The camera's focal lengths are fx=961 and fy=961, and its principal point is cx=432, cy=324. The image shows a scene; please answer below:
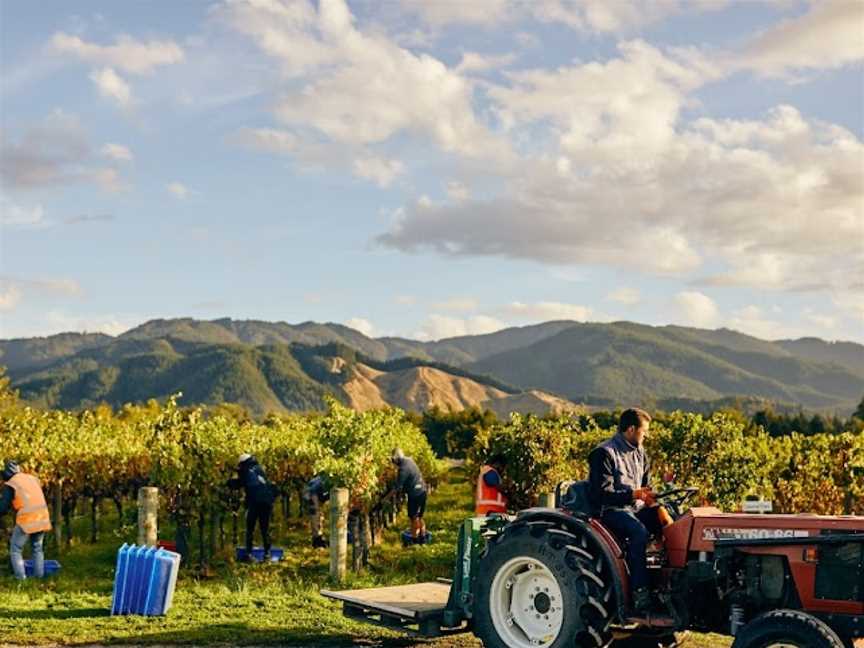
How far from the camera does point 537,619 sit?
8.05m

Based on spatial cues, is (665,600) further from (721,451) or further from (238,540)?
(238,540)

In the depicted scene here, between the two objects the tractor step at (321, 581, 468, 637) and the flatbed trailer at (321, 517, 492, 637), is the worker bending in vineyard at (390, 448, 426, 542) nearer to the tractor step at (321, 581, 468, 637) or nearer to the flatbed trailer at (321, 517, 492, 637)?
the tractor step at (321, 581, 468, 637)

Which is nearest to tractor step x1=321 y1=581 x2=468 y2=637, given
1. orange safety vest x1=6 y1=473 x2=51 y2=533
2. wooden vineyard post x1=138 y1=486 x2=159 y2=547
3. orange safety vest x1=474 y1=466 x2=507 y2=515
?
orange safety vest x1=474 y1=466 x2=507 y2=515

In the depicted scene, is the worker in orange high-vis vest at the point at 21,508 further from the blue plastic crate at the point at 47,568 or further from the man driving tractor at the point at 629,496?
the man driving tractor at the point at 629,496

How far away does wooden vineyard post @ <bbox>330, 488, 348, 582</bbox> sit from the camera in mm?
14273

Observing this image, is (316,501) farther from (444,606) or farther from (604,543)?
(604,543)

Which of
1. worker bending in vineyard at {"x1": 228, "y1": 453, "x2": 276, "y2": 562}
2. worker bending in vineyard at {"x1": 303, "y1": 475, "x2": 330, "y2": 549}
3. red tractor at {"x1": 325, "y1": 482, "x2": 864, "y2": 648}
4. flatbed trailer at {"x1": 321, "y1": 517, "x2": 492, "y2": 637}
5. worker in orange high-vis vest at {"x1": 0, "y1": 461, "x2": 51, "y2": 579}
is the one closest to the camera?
red tractor at {"x1": 325, "y1": 482, "x2": 864, "y2": 648}

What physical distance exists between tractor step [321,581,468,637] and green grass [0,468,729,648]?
19.6 inches

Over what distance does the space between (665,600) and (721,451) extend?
1205 cm

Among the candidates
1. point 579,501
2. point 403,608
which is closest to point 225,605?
point 403,608

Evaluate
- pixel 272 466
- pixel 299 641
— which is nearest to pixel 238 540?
pixel 272 466

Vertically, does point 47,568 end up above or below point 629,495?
below

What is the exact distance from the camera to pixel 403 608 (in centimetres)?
880

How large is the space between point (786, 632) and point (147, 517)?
1011 centimetres
